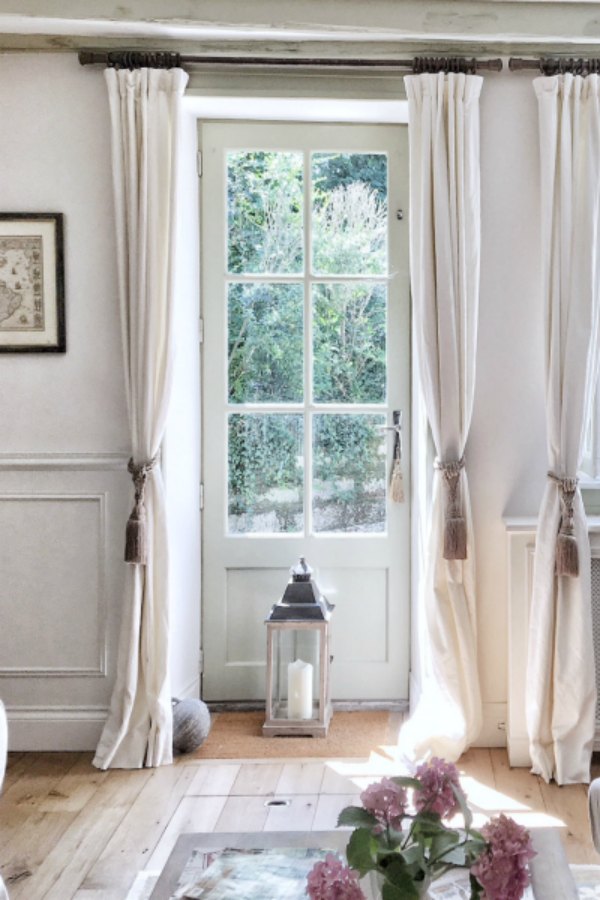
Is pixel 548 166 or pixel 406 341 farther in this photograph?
pixel 406 341

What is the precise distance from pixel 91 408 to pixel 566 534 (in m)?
1.74

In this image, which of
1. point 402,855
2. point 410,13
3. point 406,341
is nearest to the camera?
point 402,855

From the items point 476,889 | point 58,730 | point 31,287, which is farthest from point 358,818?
point 31,287

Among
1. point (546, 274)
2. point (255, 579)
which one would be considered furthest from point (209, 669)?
point (546, 274)

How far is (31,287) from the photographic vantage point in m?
3.43

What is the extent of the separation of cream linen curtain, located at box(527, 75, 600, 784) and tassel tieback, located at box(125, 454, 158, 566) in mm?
1366

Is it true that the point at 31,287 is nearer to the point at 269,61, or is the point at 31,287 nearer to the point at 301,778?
the point at 269,61

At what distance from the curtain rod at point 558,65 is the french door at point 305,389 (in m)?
0.57

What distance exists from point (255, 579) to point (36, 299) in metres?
1.39

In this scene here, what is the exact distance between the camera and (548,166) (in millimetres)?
3256

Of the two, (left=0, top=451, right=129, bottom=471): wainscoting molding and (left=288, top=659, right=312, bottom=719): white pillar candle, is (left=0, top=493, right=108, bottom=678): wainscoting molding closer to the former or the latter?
(left=0, top=451, right=129, bottom=471): wainscoting molding

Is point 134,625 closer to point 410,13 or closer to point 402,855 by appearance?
point 402,855

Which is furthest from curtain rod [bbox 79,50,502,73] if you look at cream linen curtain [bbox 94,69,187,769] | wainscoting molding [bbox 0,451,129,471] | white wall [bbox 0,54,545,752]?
wainscoting molding [bbox 0,451,129,471]

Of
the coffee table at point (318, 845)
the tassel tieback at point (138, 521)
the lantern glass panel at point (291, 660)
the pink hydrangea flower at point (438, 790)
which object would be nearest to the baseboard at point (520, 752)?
the lantern glass panel at point (291, 660)
